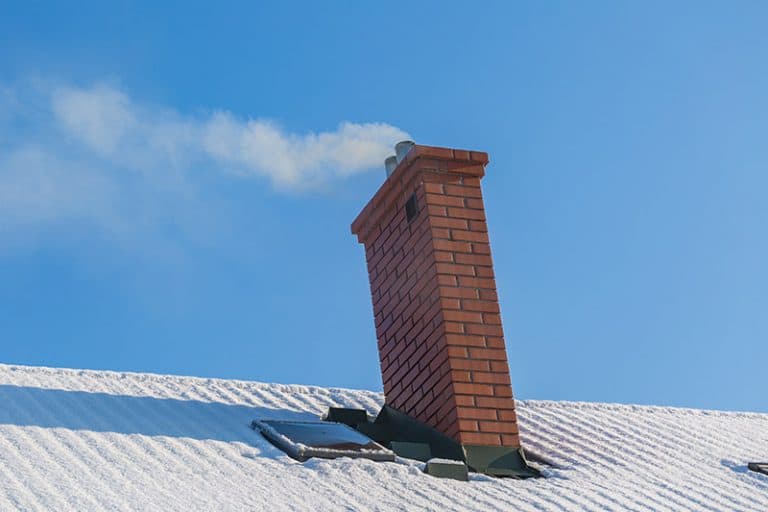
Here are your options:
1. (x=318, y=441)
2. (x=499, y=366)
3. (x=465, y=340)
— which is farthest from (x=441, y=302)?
(x=318, y=441)

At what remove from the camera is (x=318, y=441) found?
7.06 m

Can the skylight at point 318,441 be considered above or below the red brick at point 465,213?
below

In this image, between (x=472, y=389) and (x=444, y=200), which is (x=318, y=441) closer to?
(x=472, y=389)

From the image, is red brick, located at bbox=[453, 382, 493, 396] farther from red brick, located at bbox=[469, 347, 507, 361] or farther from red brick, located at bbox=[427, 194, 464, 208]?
red brick, located at bbox=[427, 194, 464, 208]

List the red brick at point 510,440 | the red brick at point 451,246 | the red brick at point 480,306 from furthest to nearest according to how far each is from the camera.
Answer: the red brick at point 451,246
the red brick at point 480,306
the red brick at point 510,440

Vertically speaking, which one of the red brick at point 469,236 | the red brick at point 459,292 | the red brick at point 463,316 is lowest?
the red brick at point 463,316

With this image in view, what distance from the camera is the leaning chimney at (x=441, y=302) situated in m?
7.84

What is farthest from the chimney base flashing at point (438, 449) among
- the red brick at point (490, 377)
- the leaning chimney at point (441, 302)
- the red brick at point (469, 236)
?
the red brick at point (469, 236)

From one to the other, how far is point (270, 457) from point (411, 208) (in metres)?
2.40

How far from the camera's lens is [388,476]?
6.59 m

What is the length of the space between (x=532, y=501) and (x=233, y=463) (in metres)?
1.58

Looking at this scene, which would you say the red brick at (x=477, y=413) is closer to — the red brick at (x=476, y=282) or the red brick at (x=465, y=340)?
the red brick at (x=465, y=340)

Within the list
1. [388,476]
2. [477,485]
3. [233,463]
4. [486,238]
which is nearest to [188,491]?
[233,463]

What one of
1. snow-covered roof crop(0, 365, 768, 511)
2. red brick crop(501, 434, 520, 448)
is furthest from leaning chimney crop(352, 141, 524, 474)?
snow-covered roof crop(0, 365, 768, 511)
